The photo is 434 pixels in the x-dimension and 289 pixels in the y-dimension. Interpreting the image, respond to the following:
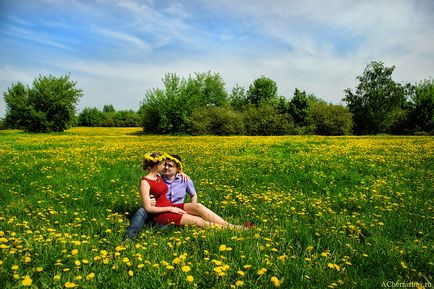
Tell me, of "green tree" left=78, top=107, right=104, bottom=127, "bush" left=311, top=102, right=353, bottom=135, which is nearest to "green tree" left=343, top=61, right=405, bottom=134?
"bush" left=311, top=102, right=353, bottom=135

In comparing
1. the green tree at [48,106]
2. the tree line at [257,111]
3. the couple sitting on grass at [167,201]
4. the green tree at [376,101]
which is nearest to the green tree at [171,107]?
the tree line at [257,111]

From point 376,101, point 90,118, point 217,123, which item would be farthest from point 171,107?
point 90,118

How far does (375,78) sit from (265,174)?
5815cm

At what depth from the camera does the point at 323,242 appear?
14.4 ft

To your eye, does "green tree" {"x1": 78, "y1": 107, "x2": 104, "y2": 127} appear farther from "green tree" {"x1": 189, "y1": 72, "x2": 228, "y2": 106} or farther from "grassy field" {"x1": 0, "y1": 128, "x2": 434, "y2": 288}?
"grassy field" {"x1": 0, "y1": 128, "x2": 434, "y2": 288}

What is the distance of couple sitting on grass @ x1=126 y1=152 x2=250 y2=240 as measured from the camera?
4953 millimetres

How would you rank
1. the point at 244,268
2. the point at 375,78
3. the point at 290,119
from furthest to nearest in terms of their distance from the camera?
the point at 375,78 < the point at 290,119 < the point at 244,268

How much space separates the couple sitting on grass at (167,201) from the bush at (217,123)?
36849mm

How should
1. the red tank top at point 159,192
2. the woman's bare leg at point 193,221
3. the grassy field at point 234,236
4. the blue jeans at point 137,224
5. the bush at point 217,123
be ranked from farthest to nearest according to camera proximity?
1. the bush at point 217,123
2. the red tank top at point 159,192
3. the woman's bare leg at point 193,221
4. the blue jeans at point 137,224
5. the grassy field at point 234,236

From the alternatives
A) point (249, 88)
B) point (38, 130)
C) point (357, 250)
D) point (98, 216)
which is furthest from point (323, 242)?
point (249, 88)

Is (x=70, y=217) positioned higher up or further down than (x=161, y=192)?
further down

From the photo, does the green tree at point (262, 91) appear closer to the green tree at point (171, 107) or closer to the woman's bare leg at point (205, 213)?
the green tree at point (171, 107)

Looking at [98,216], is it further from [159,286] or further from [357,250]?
[357,250]

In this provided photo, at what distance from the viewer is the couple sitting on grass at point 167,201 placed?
4953mm
